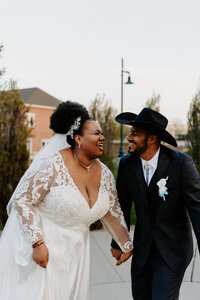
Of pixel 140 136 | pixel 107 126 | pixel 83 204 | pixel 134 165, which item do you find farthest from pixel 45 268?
pixel 107 126

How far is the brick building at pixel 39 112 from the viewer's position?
3353cm

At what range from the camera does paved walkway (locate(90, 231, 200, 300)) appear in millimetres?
3765

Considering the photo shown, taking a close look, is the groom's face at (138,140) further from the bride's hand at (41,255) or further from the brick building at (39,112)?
the brick building at (39,112)

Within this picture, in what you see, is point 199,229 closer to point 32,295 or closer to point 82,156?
point 82,156

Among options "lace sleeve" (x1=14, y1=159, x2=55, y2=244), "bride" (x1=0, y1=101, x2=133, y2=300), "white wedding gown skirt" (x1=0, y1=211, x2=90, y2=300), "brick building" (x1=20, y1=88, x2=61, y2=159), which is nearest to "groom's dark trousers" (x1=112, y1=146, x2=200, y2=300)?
"bride" (x1=0, y1=101, x2=133, y2=300)

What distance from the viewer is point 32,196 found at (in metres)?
2.51

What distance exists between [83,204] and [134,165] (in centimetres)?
53

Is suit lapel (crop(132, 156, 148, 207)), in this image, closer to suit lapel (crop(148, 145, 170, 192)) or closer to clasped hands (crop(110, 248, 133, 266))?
suit lapel (crop(148, 145, 170, 192))

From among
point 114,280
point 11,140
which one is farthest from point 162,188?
point 11,140

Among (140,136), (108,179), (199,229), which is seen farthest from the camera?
(108,179)

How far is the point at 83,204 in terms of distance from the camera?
8.46 ft

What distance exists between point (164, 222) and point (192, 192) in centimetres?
34

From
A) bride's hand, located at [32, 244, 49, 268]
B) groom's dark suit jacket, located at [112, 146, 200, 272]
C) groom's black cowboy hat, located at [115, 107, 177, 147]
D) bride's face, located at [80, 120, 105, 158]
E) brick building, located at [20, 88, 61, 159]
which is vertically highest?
groom's black cowboy hat, located at [115, 107, 177, 147]

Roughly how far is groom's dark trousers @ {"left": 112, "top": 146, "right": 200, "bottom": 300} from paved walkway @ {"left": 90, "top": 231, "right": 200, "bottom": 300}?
111 cm
